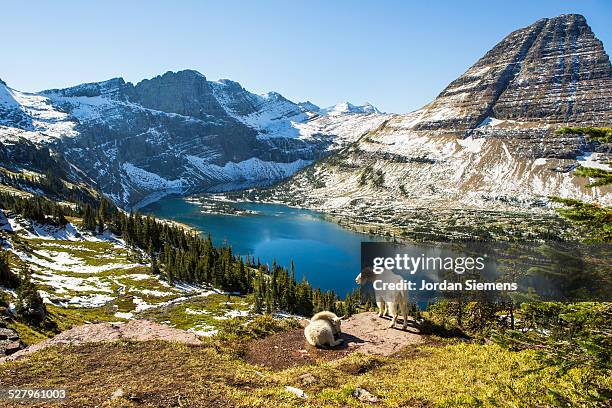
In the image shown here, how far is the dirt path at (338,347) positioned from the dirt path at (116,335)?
4.31 metres

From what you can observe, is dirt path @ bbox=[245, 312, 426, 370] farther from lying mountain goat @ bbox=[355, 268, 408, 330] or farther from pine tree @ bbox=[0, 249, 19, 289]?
pine tree @ bbox=[0, 249, 19, 289]

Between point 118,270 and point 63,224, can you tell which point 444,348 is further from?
point 63,224

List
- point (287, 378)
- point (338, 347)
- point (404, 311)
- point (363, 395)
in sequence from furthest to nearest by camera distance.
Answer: point (404, 311) < point (338, 347) < point (287, 378) < point (363, 395)

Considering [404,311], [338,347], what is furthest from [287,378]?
[404,311]

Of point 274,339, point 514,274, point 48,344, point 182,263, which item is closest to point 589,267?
point 514,274

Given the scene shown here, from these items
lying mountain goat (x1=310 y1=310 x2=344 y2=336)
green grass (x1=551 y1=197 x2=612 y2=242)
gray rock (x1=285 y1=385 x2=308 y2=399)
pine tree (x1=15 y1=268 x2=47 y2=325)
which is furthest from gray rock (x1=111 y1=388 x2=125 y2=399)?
pine tree (x1=15 y1=268 x2=47 y2=325)

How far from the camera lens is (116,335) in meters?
24.9

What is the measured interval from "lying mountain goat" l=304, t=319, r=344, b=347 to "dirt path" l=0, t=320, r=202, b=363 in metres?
6.68

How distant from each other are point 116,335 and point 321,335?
44.0ft

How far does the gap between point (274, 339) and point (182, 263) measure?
10582 centimetres

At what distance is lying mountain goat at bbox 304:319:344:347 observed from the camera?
22483mm

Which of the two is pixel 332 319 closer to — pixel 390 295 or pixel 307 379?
pixel 390 295

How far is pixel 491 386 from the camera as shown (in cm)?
1500

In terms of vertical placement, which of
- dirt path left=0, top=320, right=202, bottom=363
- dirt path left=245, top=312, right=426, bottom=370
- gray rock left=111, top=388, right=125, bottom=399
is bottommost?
dirt path left=0, top=320, right=202, bottom=363
